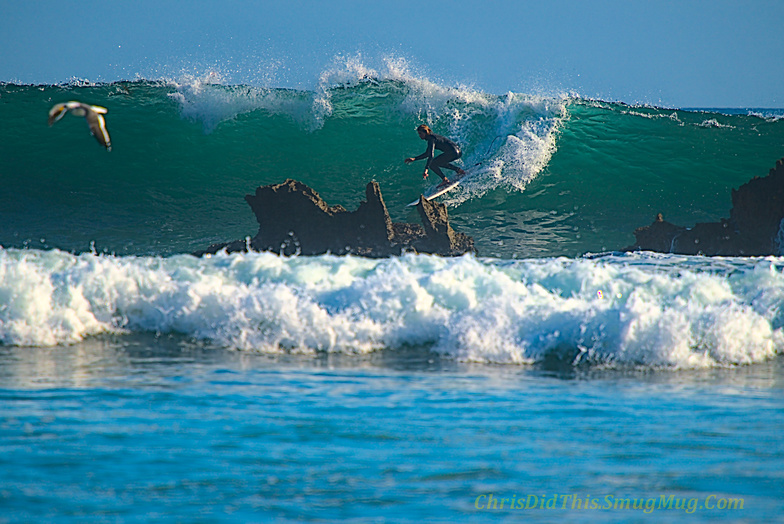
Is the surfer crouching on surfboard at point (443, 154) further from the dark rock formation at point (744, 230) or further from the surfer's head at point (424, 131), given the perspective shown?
the dark rock formation at point (744, 230)

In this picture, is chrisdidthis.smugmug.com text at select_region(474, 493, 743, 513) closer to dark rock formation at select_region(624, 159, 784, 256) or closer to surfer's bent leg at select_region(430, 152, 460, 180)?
dark rock formation at select_region(624, 159, 784, 256)

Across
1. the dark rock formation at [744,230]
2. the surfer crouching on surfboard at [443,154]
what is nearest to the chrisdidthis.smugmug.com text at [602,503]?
the dark rock formation at [744,230]

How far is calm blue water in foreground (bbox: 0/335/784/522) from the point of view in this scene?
3.22 meters

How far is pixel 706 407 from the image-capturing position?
4.69 metres

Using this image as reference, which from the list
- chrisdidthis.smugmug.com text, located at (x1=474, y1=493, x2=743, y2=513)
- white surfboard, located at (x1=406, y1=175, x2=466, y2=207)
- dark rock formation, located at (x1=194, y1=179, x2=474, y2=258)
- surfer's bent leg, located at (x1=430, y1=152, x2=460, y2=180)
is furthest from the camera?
white surfboard, located at (x1=406, y1=175, x2=466, y2=207)

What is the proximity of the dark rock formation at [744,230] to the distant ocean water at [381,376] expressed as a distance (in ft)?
5.91

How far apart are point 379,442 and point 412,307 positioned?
272 centimetres

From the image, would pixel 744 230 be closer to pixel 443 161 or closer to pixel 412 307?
pixel 443 161

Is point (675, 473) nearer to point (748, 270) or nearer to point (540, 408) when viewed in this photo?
point (540, 408)

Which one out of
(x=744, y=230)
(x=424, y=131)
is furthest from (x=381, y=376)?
(x=424, y=131)

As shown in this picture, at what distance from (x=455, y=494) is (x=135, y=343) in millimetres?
3882

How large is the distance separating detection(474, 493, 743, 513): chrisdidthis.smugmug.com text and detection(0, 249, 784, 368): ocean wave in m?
2.60

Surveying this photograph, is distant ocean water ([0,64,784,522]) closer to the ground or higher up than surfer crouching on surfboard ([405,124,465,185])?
closer to the ground

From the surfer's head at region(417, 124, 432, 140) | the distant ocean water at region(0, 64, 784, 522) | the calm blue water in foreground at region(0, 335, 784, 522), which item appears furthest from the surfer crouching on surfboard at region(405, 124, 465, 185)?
the calm blue water in foreground at region(0, 335, 784, 522)
